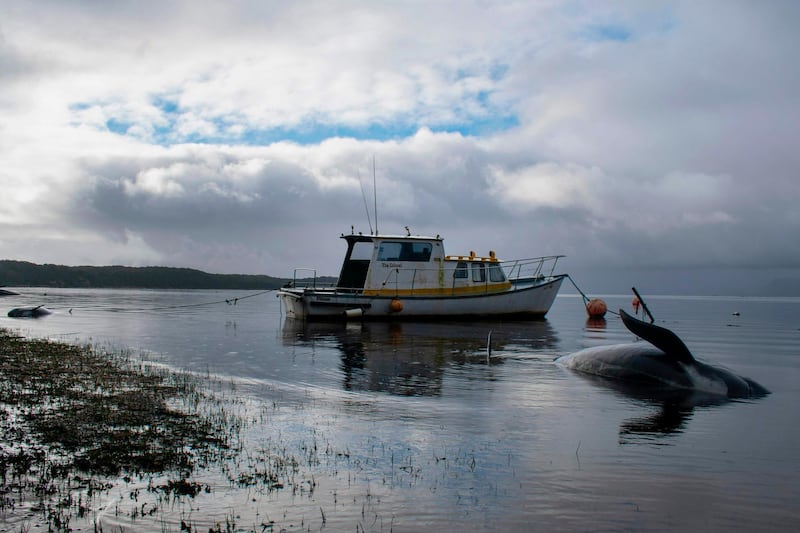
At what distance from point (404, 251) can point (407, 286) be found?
2.04 m

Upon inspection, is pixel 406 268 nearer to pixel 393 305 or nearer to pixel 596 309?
pixel 393 305

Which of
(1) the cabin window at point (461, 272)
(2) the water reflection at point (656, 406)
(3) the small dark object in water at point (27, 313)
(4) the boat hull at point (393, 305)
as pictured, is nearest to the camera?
(2) the water reflection at point (656, 406)

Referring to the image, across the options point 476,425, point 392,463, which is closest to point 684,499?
point 392,463

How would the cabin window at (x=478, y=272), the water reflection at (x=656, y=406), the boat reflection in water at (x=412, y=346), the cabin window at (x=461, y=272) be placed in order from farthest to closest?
the cabin window at (x=478, y=272) → the cabin window at (x=461, y=272) → the boat reflection in water at (x=412, y=346) → the water reflection at (x=656, y=406)

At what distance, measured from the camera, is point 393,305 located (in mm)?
35969

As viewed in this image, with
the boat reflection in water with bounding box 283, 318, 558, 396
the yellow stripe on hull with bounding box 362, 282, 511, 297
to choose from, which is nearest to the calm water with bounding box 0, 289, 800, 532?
the boat reflection in water with bounding box 283, 318, 558, 396

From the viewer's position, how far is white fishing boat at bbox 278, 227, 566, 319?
3612 cm

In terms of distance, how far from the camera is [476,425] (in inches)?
405

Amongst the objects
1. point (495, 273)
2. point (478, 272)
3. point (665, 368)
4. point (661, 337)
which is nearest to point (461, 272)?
point (478, 272)

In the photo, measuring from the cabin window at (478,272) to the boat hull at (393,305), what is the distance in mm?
1215

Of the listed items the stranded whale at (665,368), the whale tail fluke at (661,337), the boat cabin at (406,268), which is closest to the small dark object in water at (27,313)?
the boat cabin at (406,268)

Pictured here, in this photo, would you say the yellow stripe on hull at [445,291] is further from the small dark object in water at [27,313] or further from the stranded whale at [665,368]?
the small dark object in water at [27,313]

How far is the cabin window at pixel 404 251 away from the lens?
120 feet

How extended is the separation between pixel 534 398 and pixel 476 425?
2.94 meters
